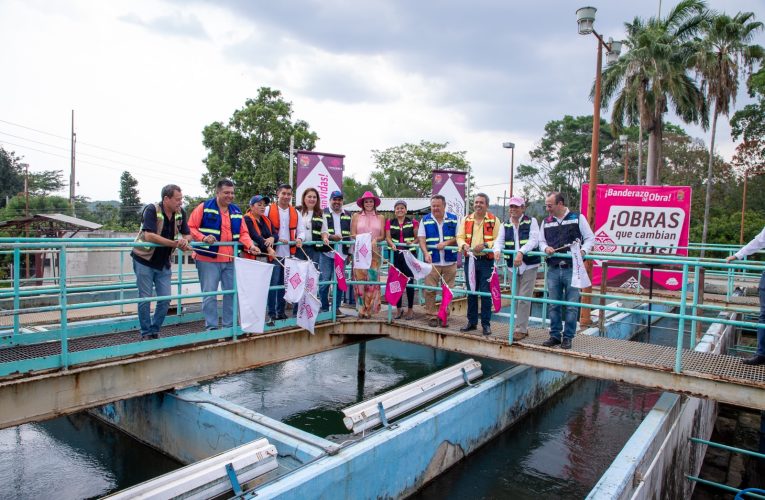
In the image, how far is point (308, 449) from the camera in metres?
4.62

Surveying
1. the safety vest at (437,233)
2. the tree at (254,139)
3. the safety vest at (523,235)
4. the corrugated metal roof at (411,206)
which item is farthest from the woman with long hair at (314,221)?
the tree at (254,139)

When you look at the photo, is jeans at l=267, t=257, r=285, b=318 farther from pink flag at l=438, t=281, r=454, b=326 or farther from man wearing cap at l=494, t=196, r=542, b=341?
man wearing cap at l=494, t=196, r=542, b=341

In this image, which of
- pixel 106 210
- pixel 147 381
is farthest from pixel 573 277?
pixel 106 210

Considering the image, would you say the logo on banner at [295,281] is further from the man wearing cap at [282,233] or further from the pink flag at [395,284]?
the pink flag at [395,284]

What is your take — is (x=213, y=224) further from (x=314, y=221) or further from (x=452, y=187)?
(x=452, y=187)

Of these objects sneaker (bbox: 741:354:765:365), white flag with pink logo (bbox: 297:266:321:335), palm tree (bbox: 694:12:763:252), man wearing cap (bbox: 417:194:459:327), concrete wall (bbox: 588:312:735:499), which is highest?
palm tree (bbox: 694:12:763:252)

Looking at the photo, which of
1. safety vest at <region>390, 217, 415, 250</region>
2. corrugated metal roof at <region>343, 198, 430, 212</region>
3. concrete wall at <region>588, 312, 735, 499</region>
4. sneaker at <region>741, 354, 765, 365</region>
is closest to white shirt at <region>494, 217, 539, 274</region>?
safety vest at <region>390, 217, 415, 250</region>

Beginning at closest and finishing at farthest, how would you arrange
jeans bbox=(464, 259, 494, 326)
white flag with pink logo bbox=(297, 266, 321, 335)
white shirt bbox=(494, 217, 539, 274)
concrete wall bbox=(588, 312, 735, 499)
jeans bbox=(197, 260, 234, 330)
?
1. concrete wall bbox=(588, 312, 735, 499)
2. jeans bbox=(197, 260, 234, 330)
3. white shirt bbox=(494, 217, 539, 274)
4. white flag with pink logo bbox=(297, 266, 321, 335)
5. jeans bbox=(464, 259, 494, 326)

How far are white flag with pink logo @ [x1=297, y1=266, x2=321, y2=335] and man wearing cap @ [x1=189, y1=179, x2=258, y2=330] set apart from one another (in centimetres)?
81

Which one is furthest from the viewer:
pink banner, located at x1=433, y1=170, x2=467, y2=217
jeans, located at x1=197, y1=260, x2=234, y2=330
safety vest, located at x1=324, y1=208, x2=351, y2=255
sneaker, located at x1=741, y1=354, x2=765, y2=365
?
pink banner, located at x1=433, y1=170, x2=467, y2=217

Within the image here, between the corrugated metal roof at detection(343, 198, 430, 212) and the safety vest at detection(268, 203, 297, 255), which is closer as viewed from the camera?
the safety vest at detection(268, 203, 297, 255)

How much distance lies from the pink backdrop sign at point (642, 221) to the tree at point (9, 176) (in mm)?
50051

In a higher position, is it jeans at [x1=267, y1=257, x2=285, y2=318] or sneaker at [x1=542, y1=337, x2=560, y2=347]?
jeans at [x1=267, y1=257, x2=285, y2=318]

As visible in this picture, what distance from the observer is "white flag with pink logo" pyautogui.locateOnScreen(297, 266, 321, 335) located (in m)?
6.47
